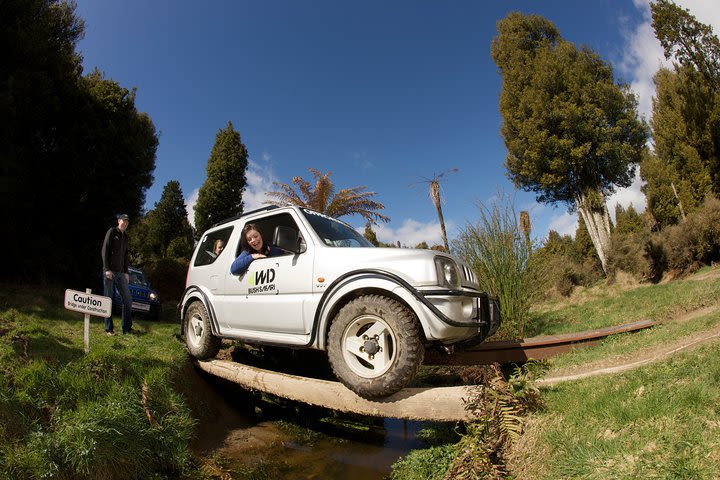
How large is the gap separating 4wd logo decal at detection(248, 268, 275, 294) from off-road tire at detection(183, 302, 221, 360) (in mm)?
1103

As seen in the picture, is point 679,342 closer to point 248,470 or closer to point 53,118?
point 248,470

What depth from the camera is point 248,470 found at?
3.52m

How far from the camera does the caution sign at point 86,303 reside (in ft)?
14.9

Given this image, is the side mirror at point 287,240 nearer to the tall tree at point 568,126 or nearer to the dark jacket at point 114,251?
the dark jacket at point 114,251

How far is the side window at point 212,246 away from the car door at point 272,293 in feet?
1.67

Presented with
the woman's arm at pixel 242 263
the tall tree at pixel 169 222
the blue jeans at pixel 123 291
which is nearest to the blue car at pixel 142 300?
the blue jeans at pixel 123 291

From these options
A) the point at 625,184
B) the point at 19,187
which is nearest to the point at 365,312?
the point at 19,187

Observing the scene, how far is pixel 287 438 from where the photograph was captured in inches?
174

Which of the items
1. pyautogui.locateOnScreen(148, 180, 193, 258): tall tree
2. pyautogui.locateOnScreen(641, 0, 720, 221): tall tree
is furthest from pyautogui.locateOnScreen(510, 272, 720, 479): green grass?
pyautogui.locateOnScreen(148, 180, 193, 258): tall tree

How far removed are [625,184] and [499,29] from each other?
932cm

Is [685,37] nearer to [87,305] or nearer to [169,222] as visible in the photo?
[87,305]

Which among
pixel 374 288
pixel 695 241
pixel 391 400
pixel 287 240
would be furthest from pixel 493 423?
pixel 695 241

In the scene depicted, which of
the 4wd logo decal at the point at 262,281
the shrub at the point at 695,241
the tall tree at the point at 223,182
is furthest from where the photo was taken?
the tall tree at the point at 223,182

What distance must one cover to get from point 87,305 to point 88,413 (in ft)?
6.33
